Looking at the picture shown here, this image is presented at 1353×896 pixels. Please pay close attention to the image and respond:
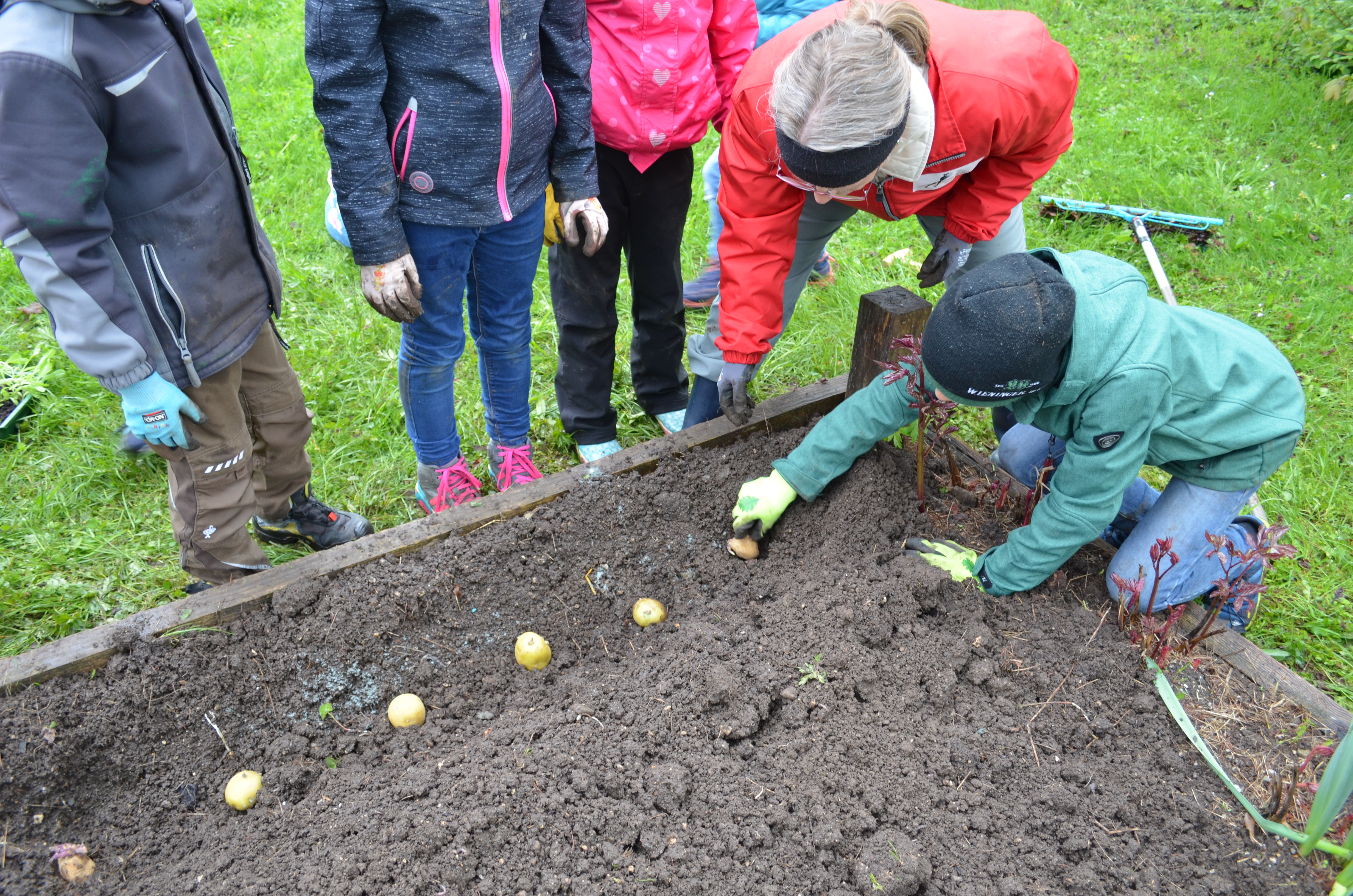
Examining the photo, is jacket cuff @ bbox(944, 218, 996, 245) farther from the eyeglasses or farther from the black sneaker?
the black sneaker

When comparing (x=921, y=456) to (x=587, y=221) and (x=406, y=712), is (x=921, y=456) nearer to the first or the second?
(x=587, y=221)

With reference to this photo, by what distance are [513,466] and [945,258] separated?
1.78 metres

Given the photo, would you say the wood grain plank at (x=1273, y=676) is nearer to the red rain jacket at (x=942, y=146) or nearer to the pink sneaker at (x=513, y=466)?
the red rain jacket at (x=942, y=146)

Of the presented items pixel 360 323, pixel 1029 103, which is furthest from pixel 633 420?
pixel 1029 103

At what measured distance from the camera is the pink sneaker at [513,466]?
3090 mm

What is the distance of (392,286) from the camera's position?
7.31ft

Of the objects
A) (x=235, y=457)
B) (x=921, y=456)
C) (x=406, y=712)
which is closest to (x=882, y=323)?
(x=921, y=456)

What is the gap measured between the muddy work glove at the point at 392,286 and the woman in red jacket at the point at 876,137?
3.15 ft

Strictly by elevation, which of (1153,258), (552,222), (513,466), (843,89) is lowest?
(513,466)

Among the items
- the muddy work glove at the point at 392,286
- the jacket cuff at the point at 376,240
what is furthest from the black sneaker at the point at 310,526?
the jacket cuff at the point at 376,240

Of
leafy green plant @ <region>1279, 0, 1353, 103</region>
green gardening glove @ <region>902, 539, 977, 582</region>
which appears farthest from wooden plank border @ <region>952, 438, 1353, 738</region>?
leafy green plant @ <region>1279, 0, 1353, 103</region>

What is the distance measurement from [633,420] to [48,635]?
2.26 metres

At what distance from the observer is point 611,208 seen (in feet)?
9.56

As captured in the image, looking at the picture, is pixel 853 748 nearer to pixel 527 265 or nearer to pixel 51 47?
pixel 527 265
